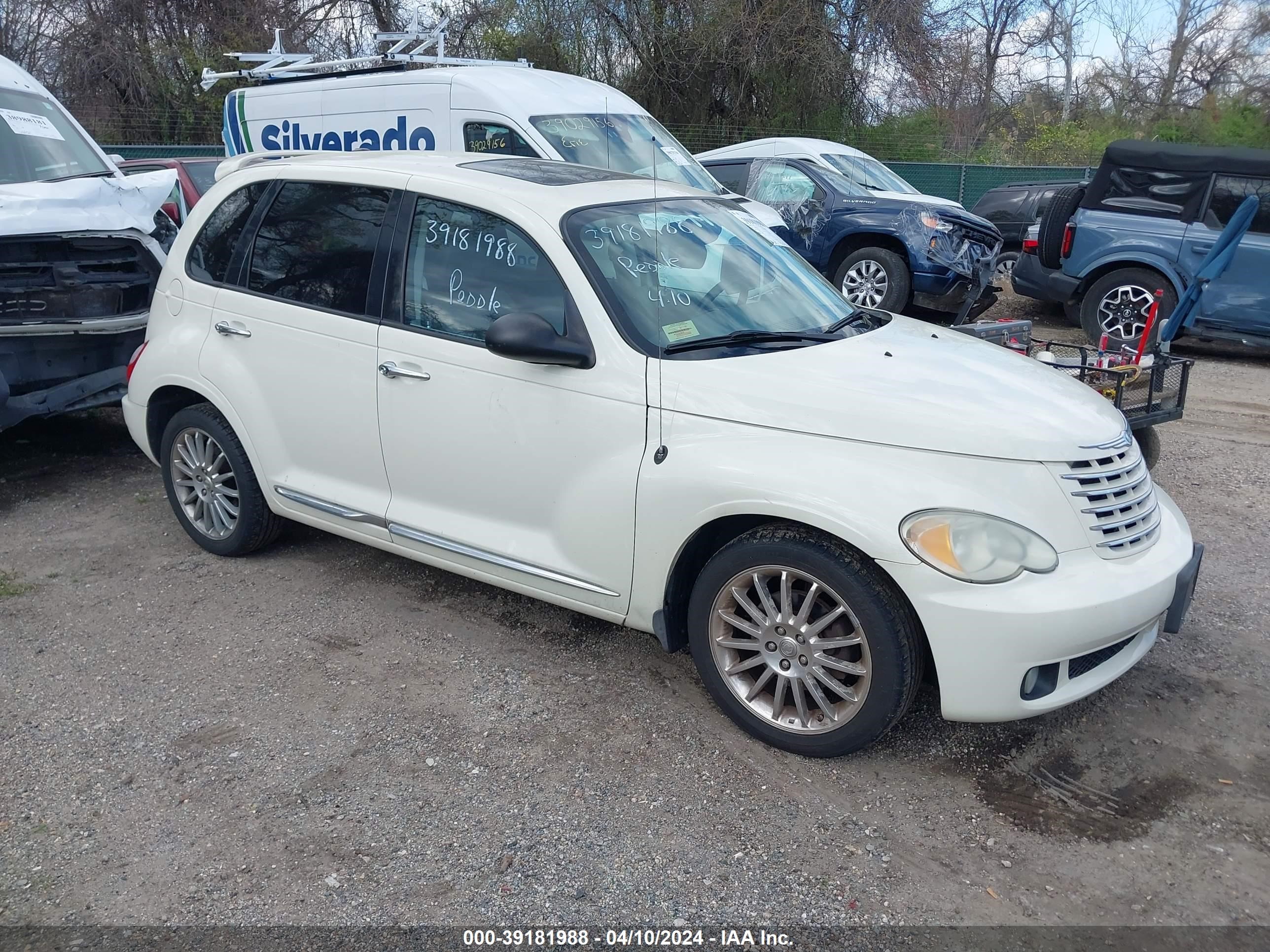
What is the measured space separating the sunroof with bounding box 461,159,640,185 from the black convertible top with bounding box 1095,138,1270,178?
7.72 meters

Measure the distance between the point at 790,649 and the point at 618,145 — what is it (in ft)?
21.0

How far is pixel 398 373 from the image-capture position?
163 inches

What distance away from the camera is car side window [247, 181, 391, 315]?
4344 mm

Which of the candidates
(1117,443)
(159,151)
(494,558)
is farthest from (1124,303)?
(159,151)

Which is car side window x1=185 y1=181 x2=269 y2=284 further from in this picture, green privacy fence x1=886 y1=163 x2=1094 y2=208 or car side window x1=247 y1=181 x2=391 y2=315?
green privacy fence x1=886 y1=163 x2=1094 y2=208

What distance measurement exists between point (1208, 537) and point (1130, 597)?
9.00ft

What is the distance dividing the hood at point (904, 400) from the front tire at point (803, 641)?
1.27 feet

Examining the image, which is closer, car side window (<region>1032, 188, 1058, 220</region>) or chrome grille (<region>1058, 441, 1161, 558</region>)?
chrome grille (<region>1058, 441, 1161, 558</region>)

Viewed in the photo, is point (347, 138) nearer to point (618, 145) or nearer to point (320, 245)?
point (618, 145)

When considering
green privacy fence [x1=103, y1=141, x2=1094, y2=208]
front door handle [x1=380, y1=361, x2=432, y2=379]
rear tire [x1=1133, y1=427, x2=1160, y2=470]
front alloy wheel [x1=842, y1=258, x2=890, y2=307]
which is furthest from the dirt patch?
green privacy fence [x1=103, y1=141, x2=1094, y2=208]

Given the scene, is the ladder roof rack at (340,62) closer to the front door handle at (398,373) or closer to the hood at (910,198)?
the hood at (910,198)

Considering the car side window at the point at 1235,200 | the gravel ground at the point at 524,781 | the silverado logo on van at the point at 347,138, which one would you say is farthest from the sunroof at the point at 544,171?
the car side window at the point at 1235,200

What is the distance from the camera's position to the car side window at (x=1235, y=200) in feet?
31.7

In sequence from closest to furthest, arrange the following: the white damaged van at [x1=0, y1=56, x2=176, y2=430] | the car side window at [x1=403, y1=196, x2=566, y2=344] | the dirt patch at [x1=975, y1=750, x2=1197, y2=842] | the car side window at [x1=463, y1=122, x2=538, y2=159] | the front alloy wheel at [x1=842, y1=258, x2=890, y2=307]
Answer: the dirt patch at [x1=975, y1=750, x2=1197, y2=842], the car side window at [x1=403, y1=196, x2=566, y2=344], the white damaged van at [x1=0, y1=56, x2=176, y2=430], the car side window at [x1=463, y1=122, x2=538, y2=159], the front alloy wheel at [x1=842, y1=258, x2=890, y2=307]
